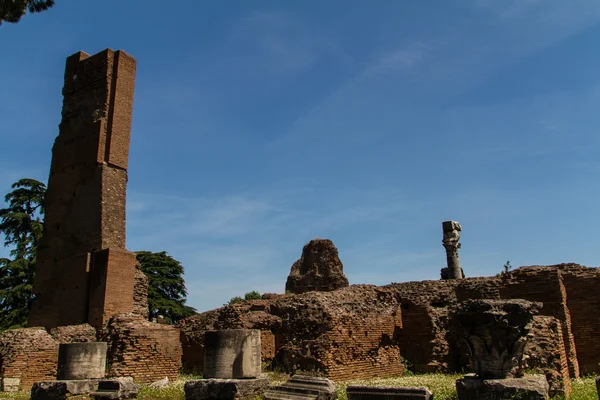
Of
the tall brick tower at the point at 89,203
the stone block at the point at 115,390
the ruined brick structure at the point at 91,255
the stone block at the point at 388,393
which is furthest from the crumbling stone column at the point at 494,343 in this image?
the tall brick tower at the point at 89,203

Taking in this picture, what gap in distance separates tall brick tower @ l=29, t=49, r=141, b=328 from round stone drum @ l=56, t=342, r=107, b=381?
196 inches

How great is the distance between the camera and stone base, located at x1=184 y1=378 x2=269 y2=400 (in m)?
7.54

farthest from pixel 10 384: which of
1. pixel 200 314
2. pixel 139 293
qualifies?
pixel 139 293

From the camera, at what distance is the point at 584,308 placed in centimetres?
1298

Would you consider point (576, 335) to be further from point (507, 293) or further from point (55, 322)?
point (55, 322)

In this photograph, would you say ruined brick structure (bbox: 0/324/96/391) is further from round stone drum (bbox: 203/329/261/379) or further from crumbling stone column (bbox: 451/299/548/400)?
crumbling stone column (bbox: 451/299/548/400)

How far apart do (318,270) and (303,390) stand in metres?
17.0

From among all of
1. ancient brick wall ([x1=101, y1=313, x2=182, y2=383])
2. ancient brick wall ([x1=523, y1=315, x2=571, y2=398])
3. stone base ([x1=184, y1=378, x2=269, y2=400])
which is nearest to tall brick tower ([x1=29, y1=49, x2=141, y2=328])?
ancient brick wall ([x1=101, y1=313, x2=182, y2=383])

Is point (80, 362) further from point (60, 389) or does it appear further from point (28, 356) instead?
point (28, 356)

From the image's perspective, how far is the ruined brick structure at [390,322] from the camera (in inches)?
470

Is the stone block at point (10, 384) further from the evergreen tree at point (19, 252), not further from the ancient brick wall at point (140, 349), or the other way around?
the evergreen tree at point (19, 252)

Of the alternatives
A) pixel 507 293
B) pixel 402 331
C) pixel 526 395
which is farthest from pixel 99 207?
pixel 526 395

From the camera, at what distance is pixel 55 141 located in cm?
1870

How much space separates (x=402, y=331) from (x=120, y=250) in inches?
343
